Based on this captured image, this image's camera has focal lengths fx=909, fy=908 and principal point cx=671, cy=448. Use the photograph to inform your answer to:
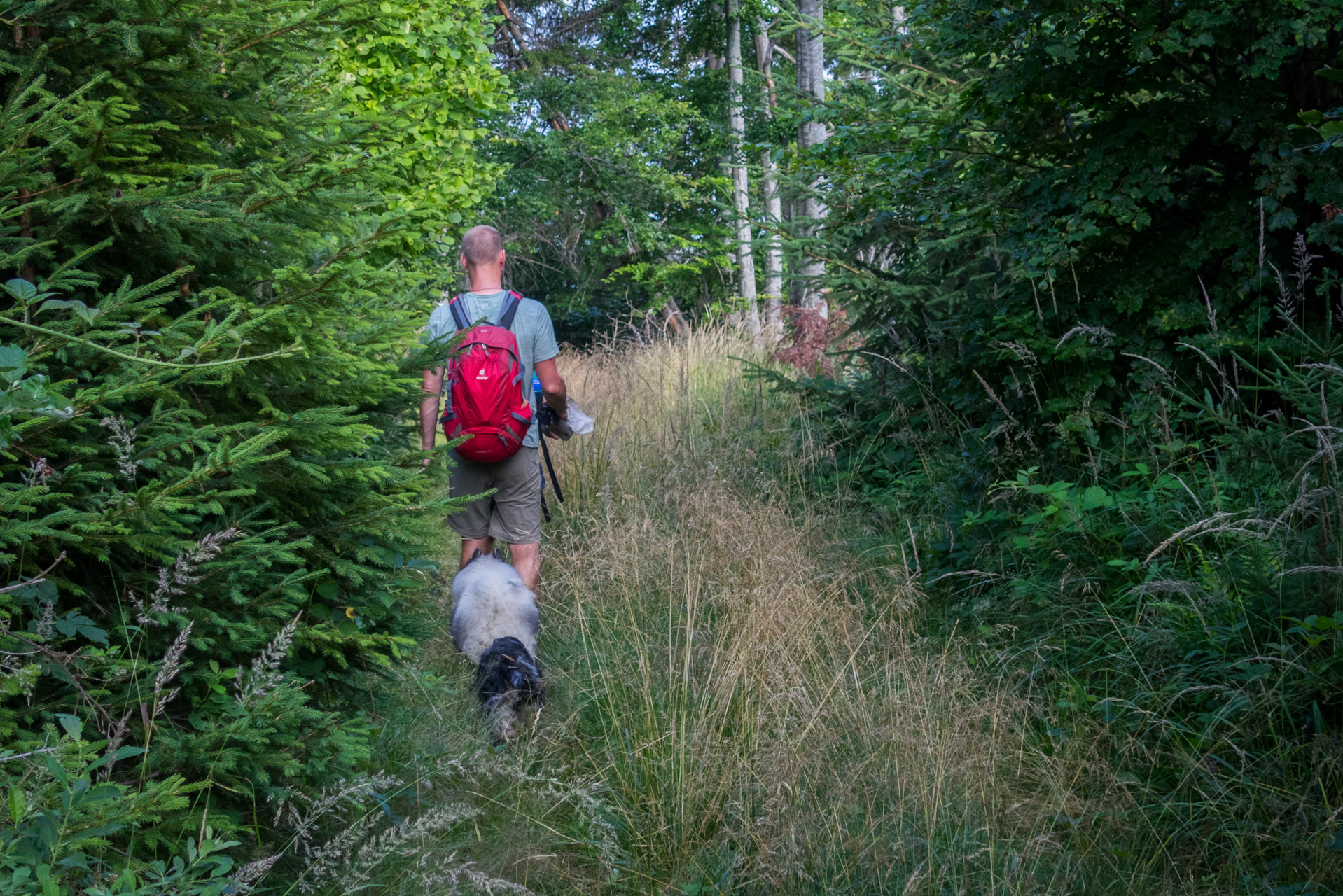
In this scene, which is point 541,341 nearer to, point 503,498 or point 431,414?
point 431,414

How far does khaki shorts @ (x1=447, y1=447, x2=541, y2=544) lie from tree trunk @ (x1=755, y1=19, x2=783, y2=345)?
7.95ft

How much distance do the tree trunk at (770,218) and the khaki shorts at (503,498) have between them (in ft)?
7.95

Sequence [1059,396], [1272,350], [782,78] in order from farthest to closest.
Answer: [782,78], [1059,396], [1272,350]

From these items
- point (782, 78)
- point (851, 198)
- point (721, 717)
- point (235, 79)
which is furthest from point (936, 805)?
point (782, 78)

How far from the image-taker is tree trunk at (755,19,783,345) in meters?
6.32

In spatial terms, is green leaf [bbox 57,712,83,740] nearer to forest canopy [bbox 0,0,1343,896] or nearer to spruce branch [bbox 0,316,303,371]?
forest canopy [bbox 0,0,1343,896]

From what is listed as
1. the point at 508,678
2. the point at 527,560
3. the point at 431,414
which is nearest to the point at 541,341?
the point at 431,414

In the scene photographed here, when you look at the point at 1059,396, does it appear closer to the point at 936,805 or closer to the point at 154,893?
the point at 936,805

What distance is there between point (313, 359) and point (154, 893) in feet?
4.24

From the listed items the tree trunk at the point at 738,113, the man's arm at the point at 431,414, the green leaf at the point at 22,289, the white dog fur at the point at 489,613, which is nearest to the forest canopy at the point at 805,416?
the green leaf at the point at 22,289

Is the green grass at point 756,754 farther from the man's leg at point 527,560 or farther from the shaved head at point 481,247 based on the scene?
the shaved head at point 481,247

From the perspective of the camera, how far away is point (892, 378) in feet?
19.9

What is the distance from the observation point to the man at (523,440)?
449 cm

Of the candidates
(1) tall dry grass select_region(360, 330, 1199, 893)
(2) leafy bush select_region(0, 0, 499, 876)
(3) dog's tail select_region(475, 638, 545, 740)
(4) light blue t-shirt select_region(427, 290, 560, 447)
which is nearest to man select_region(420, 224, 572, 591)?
(4) light blue t-shirt select_region(427, 290, 560, 447)
